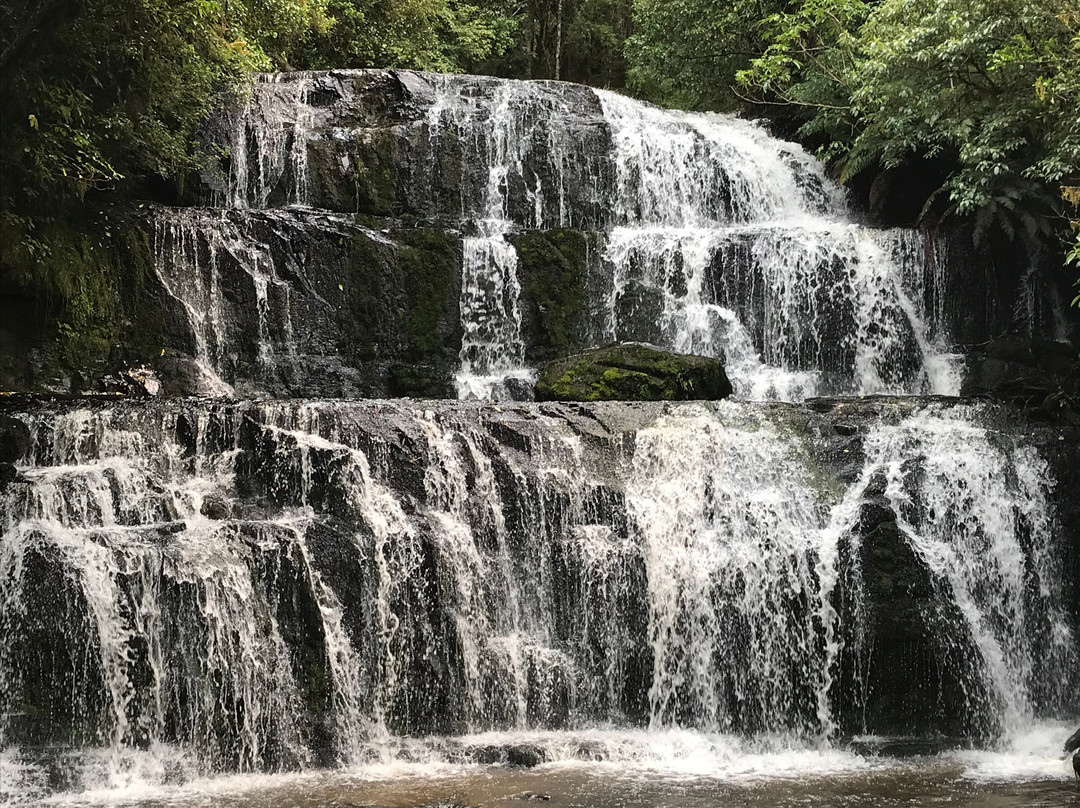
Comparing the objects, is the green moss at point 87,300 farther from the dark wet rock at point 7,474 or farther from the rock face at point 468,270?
the dark wet rock at point 7,474

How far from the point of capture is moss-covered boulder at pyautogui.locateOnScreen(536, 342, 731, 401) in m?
11.8

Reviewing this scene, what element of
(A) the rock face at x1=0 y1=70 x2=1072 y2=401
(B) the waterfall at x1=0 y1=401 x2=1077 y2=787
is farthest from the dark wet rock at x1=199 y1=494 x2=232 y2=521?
(A) the rock face at x1=0 y1=70 x2=1072 y2=401

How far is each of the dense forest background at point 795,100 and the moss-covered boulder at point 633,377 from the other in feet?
13.4

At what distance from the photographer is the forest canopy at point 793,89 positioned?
1048cm

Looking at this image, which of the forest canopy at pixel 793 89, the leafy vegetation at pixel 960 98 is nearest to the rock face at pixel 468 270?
the forest canopy at pixel 793 89

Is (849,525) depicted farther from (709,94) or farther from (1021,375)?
(709,94)

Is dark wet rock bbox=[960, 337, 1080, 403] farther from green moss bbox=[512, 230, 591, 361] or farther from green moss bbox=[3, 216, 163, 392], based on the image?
green moss bbox=[3, 216, 163, 392]

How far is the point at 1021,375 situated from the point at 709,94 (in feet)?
34.6

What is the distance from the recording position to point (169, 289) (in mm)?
13047

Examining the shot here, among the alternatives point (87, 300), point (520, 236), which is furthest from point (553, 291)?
point (87, 300)

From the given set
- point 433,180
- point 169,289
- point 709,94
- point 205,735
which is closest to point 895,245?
Result: point 433,180

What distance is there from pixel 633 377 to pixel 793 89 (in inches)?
311

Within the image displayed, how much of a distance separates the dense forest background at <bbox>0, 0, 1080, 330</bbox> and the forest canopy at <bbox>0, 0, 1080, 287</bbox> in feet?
0.08

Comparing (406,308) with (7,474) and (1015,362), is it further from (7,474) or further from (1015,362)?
(1015,362)
